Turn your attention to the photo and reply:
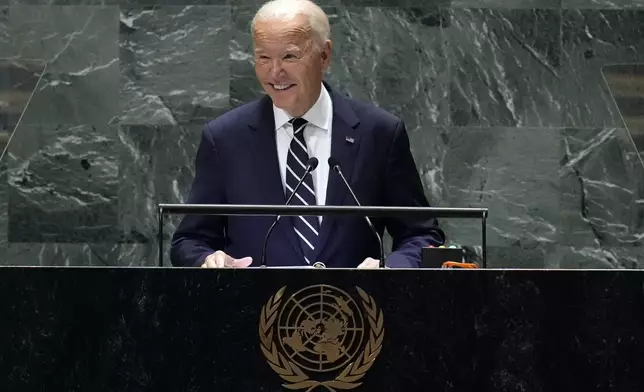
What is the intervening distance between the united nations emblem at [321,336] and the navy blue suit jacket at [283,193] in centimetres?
101

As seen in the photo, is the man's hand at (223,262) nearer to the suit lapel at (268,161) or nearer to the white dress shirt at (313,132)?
the suit lapel at (268,161)

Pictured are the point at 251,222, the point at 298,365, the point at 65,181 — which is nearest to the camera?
the point at 298,365

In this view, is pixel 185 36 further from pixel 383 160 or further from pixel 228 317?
pixel 228 317

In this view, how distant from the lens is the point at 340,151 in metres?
4.12

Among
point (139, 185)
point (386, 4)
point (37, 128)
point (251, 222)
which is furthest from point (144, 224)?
point (251, 222)

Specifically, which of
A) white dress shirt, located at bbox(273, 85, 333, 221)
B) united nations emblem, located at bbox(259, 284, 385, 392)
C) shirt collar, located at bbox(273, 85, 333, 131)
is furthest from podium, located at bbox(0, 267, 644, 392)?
shirt collar, located at bbox(273, 85, 333, 131)

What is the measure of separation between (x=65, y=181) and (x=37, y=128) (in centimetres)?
31

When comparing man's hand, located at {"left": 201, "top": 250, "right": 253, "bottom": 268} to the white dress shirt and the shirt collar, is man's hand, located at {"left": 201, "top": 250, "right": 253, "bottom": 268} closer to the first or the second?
the white dress shirt

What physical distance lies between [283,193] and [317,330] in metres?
1.25

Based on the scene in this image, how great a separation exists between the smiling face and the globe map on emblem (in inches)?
54.4

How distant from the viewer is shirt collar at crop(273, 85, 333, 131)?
4168 millimetres

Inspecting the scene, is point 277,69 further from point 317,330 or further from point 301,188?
point 317,330

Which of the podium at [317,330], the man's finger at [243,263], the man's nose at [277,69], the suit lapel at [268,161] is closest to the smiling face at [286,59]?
the man's nose at [277,69]

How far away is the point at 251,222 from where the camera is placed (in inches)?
158
